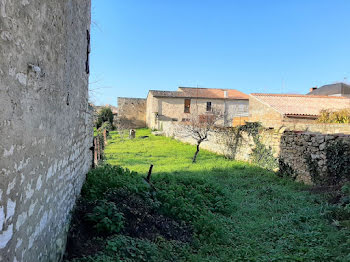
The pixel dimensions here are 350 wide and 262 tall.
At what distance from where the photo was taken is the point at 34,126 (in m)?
2.09

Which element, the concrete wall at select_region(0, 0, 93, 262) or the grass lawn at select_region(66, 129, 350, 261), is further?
the grass lawn at select_region(66, 129, 350, 261)

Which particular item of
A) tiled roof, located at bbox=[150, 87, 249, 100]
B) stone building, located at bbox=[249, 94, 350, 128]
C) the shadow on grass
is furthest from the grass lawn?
tiled roof, located at bbox=[150, 87, 249, 100]

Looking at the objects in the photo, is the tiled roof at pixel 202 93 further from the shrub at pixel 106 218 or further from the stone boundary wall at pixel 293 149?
the shrub at pixel 106 218

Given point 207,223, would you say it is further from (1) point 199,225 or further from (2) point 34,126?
(2) point 34,126

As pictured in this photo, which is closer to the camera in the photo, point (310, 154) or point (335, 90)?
point (310, 154)

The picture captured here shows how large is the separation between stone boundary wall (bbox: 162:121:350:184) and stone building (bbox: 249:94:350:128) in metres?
4.34

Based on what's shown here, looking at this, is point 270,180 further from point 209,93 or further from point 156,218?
point 209,93

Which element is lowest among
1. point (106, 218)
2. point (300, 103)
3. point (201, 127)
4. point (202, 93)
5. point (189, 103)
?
point (106, 218)

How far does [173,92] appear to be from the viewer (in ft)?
106

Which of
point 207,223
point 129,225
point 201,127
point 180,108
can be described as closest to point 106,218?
point 129,225

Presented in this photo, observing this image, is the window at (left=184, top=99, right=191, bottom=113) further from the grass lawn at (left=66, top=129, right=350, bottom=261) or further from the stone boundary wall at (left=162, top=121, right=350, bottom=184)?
the grass lawn at (left=66, top=129, right=350, bottom=261)

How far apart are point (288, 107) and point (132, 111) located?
23.7 meters

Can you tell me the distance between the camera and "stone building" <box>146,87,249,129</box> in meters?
31.5

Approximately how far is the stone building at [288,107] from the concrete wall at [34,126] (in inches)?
565
